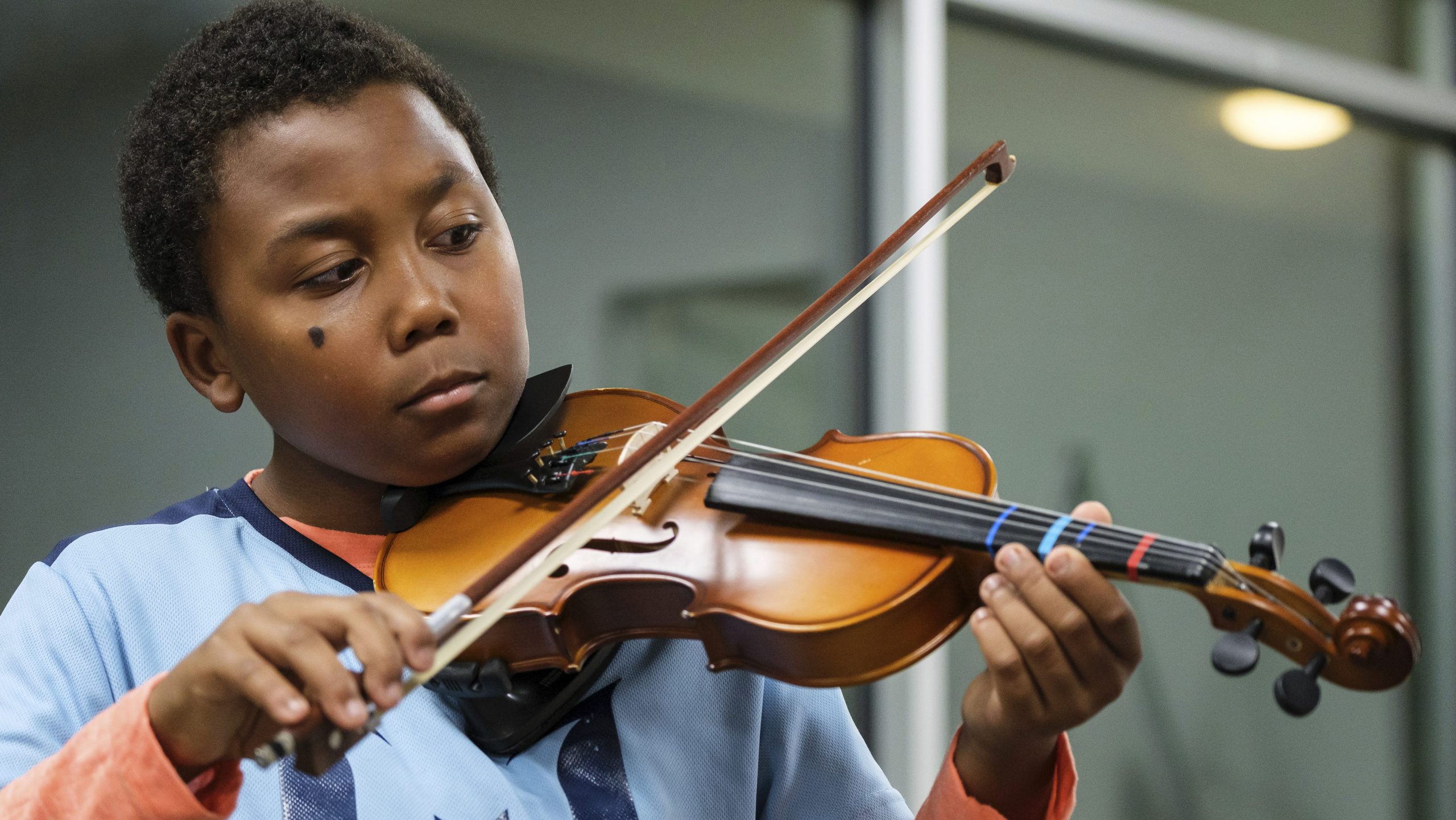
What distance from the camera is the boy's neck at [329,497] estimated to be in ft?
2.63

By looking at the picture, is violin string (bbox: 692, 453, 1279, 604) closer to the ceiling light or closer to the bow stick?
the bow stick

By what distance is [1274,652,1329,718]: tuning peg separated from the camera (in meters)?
0.51

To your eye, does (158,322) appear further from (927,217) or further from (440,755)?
(927,217)

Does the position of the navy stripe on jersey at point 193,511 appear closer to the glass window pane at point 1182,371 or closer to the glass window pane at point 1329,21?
the glass window pane at point 1182,371

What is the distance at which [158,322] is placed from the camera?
1158 mm

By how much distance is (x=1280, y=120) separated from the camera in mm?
2059

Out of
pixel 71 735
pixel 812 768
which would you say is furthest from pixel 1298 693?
pixel 71 735

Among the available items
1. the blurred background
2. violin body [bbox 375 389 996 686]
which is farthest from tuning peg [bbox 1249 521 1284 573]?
the blurred background

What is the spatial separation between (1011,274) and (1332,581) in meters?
1.25

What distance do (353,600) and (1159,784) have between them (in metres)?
1.57

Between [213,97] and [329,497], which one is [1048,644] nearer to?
[329,497]

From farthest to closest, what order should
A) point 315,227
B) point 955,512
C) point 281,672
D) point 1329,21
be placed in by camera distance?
point 1329,21
point 315,227
point 955,512
point 281,672

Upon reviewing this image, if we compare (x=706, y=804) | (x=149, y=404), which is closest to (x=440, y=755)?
(x=706, y=804)

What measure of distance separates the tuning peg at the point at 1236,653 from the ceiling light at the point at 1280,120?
168cm
